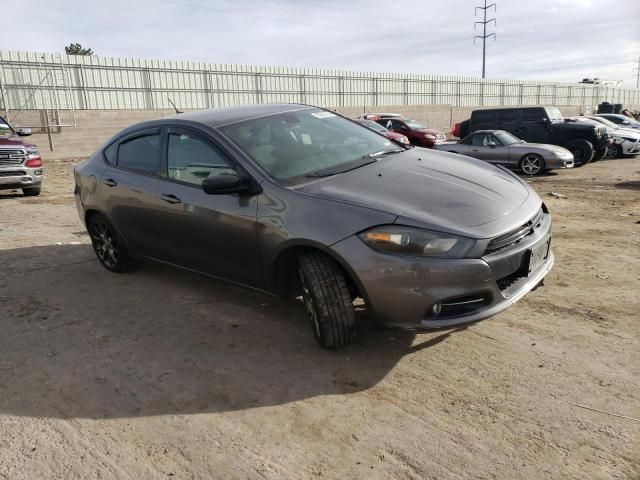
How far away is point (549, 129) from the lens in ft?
50.2

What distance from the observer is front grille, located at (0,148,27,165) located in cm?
961

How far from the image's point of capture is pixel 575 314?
3863mm

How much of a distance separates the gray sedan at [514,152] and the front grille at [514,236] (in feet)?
32.7

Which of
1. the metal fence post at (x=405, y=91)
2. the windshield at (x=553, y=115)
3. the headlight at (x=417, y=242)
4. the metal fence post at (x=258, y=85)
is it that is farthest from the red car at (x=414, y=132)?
the metal fence post at (x=405, y=91)

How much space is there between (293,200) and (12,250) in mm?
4494

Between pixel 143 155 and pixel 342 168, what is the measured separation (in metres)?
1.93

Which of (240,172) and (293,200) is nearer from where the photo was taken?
(293,200)

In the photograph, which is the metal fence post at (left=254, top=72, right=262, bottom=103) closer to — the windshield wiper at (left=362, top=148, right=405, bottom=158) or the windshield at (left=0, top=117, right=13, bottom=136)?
the windshield at (left=0, top=117, right=13, bottom=136)

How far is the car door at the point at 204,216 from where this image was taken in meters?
3.58

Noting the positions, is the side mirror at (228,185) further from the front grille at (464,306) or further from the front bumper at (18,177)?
the front bumper at (18,177)

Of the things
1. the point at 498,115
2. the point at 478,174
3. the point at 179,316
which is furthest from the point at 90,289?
the point at 498,115

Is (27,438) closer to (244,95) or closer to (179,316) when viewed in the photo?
(179,316)

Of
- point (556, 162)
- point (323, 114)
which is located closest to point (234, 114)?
point (323, 114)

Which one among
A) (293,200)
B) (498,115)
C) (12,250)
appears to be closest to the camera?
(293,200)
